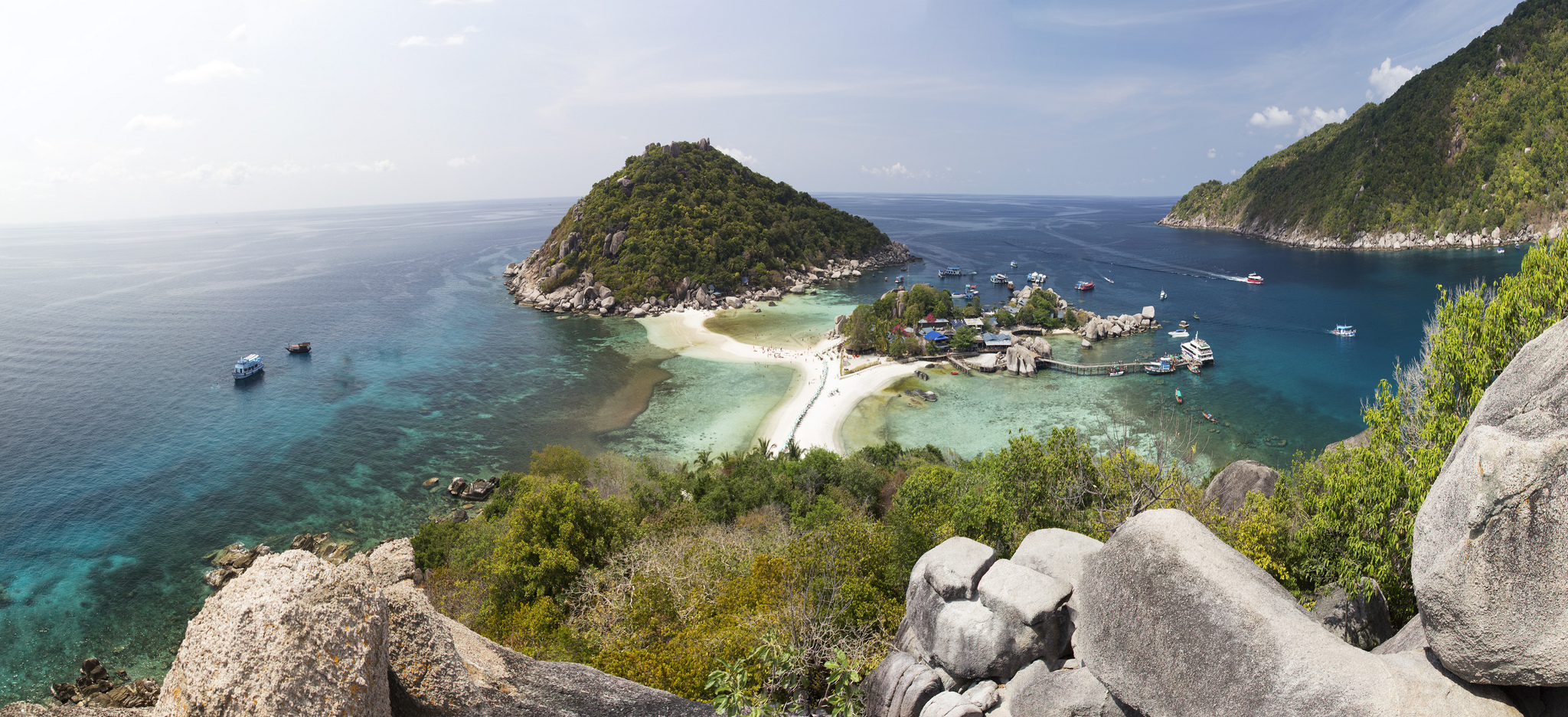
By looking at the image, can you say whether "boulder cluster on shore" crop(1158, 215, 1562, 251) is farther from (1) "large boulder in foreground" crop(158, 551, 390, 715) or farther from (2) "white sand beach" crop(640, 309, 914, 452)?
(1) "large boulder in foreground" crop(158, 551, 390, 715)

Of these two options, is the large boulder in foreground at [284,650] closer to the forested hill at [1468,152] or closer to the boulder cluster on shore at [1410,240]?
the boulder cluster on shore at [1410,240]

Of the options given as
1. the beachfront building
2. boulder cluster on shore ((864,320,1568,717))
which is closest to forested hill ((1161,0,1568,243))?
the beachfront building

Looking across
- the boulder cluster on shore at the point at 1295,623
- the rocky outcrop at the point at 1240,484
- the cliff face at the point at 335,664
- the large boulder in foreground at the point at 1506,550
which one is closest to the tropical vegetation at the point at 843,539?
the boulder cluster on shore at the point at 1295,623

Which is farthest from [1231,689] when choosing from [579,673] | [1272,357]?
[1272,357]

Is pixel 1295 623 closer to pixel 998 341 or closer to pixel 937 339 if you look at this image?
pixel 937 339

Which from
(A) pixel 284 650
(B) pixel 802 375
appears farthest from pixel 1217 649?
(B) pixel 802 375

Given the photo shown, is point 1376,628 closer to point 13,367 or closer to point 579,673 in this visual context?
point 579,673
